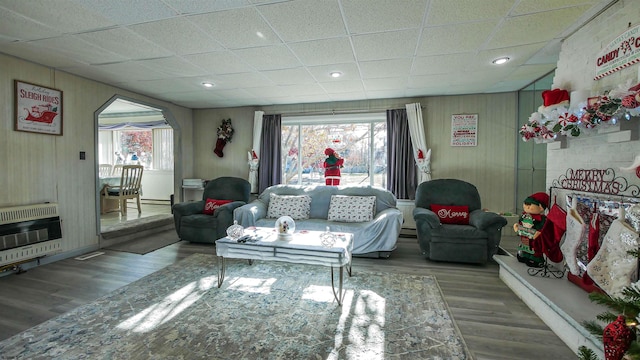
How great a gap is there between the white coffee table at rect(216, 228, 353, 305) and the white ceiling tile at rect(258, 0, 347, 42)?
187 cm

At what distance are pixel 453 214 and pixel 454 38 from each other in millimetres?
2131

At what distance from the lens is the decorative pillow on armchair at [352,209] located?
12.7 feet

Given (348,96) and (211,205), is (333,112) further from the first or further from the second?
(211,205)

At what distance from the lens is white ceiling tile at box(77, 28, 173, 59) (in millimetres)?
2559

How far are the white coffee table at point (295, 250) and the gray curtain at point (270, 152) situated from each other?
8.79ft

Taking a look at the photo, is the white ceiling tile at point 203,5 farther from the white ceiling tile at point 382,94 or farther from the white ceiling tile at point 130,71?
the white ceiling tile at point 382,94

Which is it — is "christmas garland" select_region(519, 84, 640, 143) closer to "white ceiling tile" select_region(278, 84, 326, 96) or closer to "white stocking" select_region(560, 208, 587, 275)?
"white stocking" select_region(560, 208, 587, 275)

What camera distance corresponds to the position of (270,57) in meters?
3.09

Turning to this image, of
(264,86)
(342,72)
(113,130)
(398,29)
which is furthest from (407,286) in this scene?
(113,130)

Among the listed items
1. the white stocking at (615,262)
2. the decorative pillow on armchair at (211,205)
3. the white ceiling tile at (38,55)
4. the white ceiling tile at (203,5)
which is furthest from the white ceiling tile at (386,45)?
the white ceiling tile at (38,55)

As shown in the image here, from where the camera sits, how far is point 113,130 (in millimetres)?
7715

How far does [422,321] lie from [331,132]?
3862 millimetres

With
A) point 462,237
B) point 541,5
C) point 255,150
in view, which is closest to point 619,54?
point 541,5

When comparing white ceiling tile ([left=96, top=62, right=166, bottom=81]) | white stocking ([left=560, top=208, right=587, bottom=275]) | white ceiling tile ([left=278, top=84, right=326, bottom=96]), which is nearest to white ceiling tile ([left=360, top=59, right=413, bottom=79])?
white ceiling tile ([left=278, top=84, right=326, bottom=96])
